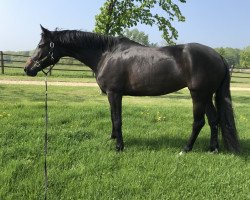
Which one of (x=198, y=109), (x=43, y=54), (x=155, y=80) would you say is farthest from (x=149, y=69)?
(x=43, y=54)

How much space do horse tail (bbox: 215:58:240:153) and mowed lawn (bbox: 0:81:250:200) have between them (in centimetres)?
21

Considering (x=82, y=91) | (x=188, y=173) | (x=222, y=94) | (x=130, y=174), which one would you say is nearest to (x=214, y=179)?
(x=188, y=173)

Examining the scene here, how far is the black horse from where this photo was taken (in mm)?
5273

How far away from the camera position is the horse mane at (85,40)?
5680 millimetres

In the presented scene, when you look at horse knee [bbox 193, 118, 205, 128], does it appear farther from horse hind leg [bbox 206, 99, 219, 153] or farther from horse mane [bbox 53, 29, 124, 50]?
horse mane [bbox 53, 29, 124, 50]

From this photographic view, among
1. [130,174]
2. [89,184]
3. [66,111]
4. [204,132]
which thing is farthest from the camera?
[66,111]

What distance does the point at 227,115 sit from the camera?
18.4ft

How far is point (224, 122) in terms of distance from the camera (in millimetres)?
5648

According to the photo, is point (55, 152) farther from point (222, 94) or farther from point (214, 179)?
point (222, 94)

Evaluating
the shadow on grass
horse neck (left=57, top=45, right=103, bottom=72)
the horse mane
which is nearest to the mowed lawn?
the shadow on grass

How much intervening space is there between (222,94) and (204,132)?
164 centimetres

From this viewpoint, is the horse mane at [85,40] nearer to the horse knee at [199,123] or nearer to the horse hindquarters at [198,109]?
the horse hindquarters at [198,109]

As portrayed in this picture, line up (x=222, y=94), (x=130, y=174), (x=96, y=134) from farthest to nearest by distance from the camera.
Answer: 1. (x=96, y=134)
2. (x=222, y=94)
3. (x=130, y=174)

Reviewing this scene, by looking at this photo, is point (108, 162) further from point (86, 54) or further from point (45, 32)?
point (45, 32)
